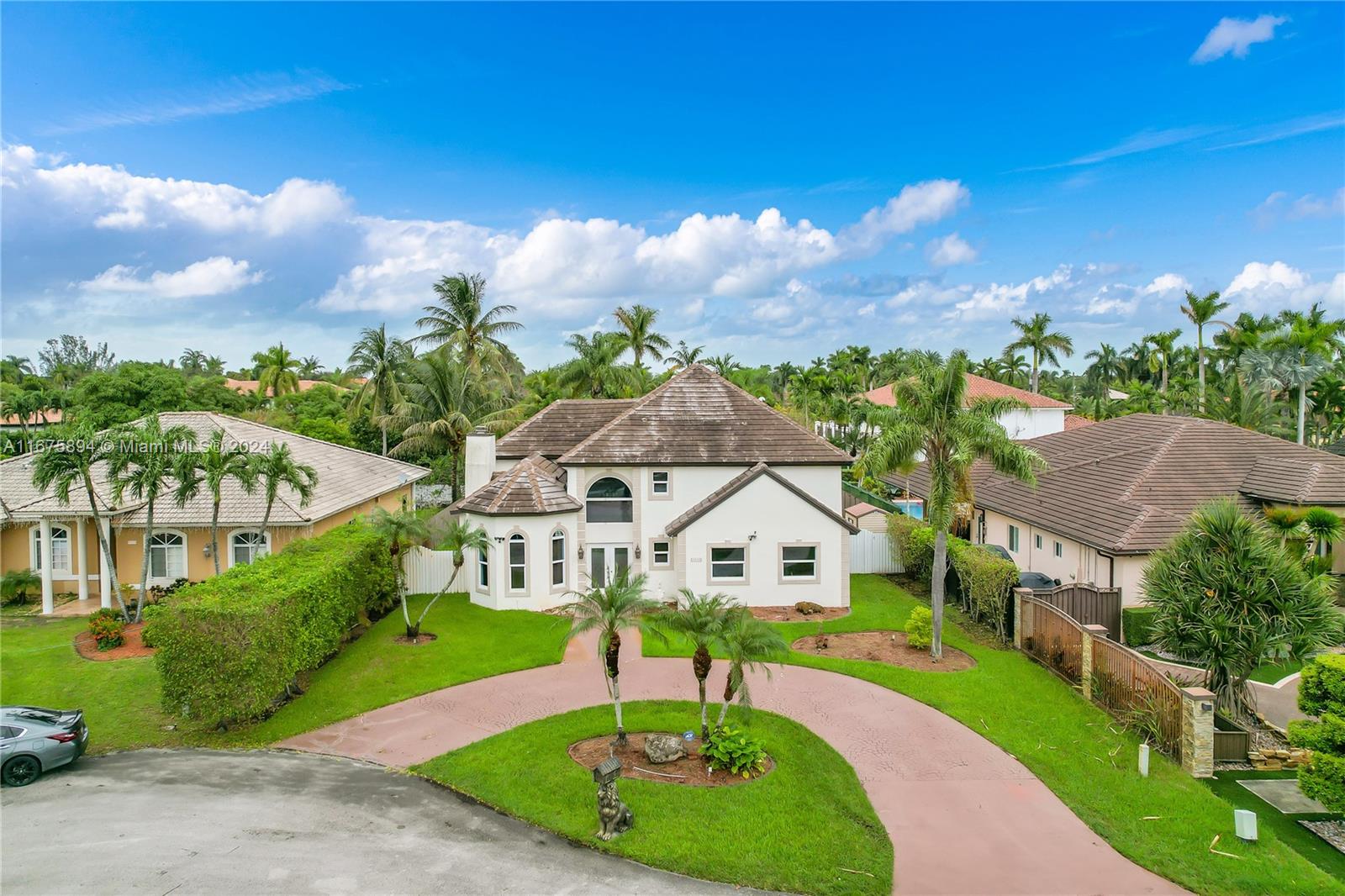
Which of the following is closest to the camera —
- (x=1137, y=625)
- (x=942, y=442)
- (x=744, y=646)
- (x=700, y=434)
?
(x=744, y=646)

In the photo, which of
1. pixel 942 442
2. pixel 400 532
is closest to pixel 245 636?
pixel 400 532

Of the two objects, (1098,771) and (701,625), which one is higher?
(701,625)

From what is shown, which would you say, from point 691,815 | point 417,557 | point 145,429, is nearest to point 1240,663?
point 691,815

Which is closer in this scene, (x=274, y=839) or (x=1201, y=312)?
(x=274, y=839)

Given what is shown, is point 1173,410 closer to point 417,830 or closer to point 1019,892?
point 1019,892

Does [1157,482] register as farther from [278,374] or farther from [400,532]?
[278,374]

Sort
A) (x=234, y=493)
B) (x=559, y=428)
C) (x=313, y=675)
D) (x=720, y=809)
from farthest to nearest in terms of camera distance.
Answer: (x=559, y=428), (x=234, y=493), (x=313, y=675), (x=720, y=809)

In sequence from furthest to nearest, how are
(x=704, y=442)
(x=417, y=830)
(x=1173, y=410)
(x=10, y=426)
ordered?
(x=10, y=426), (x=1173, y=410), (x=704, y=442), (x=417, y=830)
